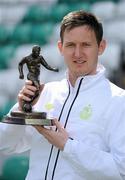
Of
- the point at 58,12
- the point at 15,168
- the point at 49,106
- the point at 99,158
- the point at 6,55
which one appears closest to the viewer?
the point at 99,158

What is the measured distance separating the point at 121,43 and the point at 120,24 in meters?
Answer: 0.25

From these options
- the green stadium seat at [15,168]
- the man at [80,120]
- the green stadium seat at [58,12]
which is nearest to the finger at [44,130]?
the man at [80,120]

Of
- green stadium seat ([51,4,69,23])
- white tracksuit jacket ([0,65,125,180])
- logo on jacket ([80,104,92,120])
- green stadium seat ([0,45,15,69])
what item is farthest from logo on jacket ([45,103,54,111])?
green stadium seat ([51,4,69,23])

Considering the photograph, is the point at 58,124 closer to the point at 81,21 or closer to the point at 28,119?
the point at 28,119

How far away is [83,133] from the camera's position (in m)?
1.78

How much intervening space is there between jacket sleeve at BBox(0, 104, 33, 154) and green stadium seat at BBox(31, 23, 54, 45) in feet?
13.0

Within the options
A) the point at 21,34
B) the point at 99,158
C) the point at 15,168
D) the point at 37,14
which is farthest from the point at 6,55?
the point at 99,158

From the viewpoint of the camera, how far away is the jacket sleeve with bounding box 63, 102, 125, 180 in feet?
5.70

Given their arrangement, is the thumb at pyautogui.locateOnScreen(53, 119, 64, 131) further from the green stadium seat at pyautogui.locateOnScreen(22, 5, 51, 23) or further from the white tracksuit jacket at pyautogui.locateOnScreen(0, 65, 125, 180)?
the green stadium seat at pyautogui.locateOnScreen(22, 5, 51, 23)

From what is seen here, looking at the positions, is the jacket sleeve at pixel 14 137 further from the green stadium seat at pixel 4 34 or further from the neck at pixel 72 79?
the green stadium seat at pixel 4 34

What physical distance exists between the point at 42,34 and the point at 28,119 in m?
4.23

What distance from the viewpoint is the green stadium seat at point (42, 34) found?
5.90 metres

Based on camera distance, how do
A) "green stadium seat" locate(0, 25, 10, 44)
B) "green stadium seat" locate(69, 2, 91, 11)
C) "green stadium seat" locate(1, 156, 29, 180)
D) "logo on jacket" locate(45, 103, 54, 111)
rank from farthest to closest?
1. "green stadium seat" locate(0, 25, 10, 44)
2. "green stadium seat" locate(69, 2, 91, 11)
3. "green stadium seat" locate(1, 156, 29, 180)
4. "logo on jacket" locate(45, 103, 54, 111)

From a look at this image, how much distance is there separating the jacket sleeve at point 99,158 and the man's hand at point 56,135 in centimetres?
1
